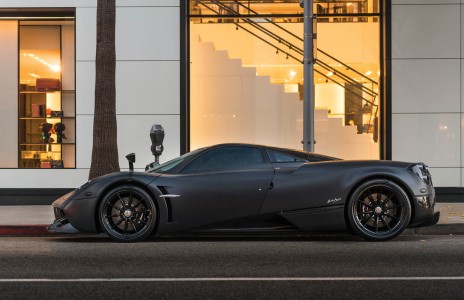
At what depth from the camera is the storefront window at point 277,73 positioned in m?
16.1

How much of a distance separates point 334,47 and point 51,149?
5869 mm

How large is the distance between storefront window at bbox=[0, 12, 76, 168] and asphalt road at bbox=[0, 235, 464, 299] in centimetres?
616

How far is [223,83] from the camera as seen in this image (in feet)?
53.2

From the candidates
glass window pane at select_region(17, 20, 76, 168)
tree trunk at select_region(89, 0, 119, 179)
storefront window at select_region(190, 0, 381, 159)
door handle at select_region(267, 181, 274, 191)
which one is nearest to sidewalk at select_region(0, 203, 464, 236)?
tree trunk at select_region(89, 0, 119, 179)

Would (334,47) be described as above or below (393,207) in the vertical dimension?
above

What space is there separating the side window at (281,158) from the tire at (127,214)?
1.53 m

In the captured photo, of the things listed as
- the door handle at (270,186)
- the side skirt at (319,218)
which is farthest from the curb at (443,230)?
the door handle at (270,186)

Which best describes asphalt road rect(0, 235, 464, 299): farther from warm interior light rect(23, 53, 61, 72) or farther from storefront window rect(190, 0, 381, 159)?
warm interior light rect(23, 53, 61, 72)

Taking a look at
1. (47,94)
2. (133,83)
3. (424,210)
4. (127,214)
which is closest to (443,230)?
(424,210)

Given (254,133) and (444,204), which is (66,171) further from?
(444,204)

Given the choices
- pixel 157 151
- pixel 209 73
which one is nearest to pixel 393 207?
pixel 157 151

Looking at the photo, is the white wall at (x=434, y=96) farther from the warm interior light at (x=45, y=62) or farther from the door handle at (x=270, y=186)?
the door handle at (x=270, y=186)

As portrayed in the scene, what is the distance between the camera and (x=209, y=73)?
16250 millimetres

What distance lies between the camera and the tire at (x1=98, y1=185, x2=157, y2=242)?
968 centimetres
